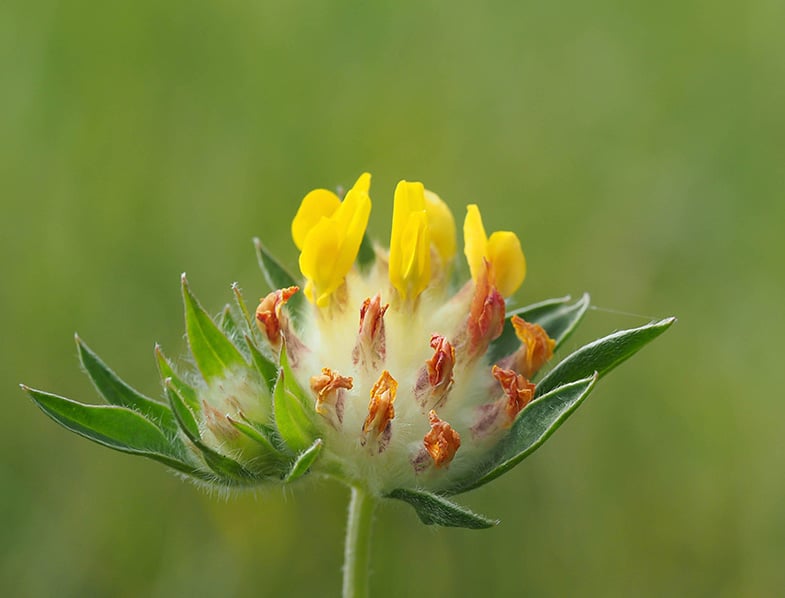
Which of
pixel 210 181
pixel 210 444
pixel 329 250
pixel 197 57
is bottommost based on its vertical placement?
pixel 210 444

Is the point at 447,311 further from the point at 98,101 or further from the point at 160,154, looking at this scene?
the point at 98,101

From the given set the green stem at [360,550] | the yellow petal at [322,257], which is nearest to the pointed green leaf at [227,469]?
the green stem at [360,550]

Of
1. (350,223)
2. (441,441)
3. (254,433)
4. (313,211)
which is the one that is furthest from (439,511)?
(313,211)

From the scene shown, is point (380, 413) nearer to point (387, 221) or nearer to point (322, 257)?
point (322, 257)

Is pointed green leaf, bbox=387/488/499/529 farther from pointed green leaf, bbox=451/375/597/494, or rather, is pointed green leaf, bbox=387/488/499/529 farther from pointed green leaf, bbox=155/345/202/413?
pointed green leaf, bbox=155/345/202/413

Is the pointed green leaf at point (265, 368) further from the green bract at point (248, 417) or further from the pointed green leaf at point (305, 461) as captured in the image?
the pointed green leaf at point (305, 461)

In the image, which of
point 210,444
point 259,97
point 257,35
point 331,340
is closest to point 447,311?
point 331,340

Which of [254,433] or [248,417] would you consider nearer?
[254,433]

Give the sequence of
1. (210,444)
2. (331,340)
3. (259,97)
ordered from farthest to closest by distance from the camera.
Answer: (259,97) → (331,340) → (210,444)
